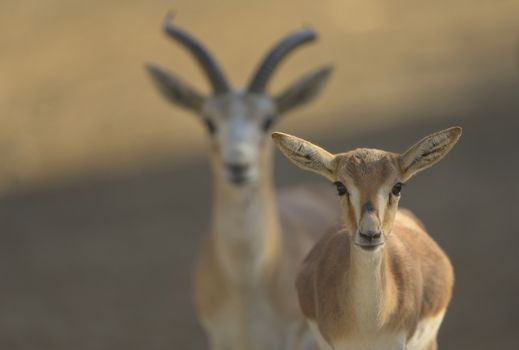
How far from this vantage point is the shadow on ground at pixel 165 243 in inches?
434

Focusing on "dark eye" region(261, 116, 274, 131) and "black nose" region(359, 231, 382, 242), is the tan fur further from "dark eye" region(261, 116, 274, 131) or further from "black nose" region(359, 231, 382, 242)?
"black nose" region(359, 231, 382, 242)

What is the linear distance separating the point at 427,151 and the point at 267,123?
10.6ft

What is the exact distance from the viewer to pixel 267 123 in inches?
328

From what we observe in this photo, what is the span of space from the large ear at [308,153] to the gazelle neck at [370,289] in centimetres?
35

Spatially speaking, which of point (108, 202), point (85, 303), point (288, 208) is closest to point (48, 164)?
point (108, 202)

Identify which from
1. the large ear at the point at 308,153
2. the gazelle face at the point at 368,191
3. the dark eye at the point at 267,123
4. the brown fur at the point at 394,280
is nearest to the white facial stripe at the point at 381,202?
the gazelle face at the point at 368,191

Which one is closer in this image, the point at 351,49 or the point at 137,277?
the point at 137,277

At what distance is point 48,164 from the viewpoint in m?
15.3

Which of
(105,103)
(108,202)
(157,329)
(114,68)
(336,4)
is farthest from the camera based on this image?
(336,4)

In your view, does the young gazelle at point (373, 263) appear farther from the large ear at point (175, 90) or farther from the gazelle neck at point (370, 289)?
the large ear at point (175, 90)

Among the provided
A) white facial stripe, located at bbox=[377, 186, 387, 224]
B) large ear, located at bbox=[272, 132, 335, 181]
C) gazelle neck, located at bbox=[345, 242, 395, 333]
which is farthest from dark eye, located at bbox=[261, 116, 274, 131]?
white facial stripe, located at bbox=[377, 186, 387, 224]

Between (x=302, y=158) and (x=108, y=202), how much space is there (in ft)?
29.7

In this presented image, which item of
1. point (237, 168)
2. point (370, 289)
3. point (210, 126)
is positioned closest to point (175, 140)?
point (210, 126)

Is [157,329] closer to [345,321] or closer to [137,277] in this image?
[137,277]
